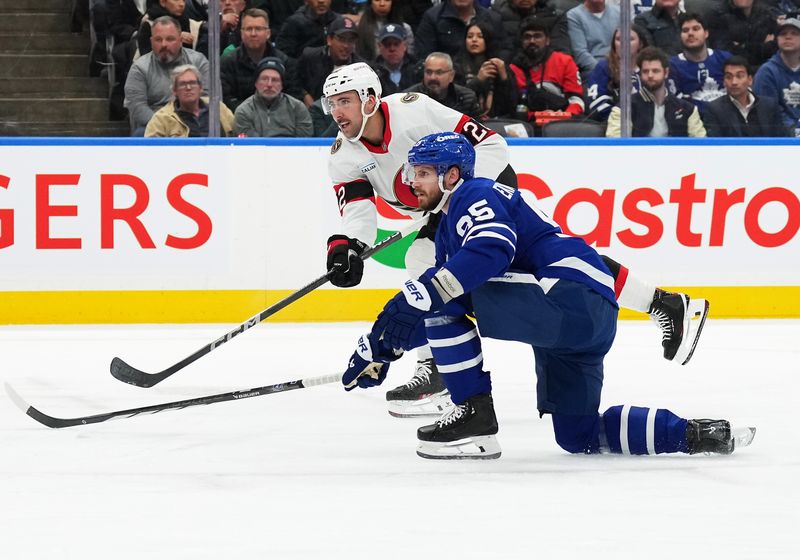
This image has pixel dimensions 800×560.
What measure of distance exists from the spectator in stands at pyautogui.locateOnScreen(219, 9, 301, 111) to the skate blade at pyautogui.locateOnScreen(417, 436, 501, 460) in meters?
3.09

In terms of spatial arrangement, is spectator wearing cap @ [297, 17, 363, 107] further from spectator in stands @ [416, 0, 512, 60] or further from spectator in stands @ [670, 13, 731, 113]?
spectator in stands @ [670, 13, 731, 113]

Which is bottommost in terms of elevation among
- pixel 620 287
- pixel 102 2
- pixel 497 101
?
pixel 620 287

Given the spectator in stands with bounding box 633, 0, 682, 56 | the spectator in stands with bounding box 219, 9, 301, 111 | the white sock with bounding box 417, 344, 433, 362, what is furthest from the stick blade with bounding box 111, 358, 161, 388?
the spectator in stands with bounding box 633, 0, 682, 56

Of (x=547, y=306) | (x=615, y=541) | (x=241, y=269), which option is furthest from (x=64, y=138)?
(x=615, y=541)

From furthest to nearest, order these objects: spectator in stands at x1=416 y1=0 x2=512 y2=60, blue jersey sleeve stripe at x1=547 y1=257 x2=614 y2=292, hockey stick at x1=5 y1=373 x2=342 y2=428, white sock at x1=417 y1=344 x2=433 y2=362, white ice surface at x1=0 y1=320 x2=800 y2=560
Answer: spectator in stands at x1=416 y1=0 x2=512 y2=60
white sock at x1=417 y1=344 x2=433 y2=362
hockey stick at x1=5 y1=373 x2=342 y2=428
blue jersey sleeve stripe at x1=547 y1=257 x2=614 y2=292
white ice surface at x1=0 y1=320 x2=800 y2=560

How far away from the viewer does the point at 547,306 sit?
286cm

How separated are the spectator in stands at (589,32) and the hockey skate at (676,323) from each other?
251 centimetres

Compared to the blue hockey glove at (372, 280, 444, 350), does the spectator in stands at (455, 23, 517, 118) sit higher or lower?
higher

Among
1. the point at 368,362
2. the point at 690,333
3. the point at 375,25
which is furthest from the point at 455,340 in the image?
the point at 375,25

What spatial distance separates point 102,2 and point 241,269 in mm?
1340

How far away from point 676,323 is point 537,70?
8.36ft

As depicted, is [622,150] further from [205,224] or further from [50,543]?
[50,543]

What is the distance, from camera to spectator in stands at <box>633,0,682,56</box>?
589 centimetres

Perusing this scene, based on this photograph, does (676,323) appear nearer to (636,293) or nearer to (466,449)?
(636,293)
